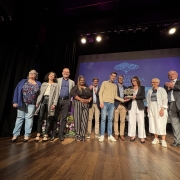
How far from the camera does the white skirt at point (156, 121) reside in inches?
101

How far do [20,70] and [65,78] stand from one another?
1.33 metres

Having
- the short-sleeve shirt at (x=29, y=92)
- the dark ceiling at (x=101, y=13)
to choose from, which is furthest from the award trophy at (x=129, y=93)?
the dark ceiling at (x=101, y=13)

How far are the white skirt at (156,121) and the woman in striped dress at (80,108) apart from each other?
147 cm

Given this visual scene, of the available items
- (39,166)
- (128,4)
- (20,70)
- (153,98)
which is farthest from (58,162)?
(128,4)

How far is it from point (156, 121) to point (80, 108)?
169cm

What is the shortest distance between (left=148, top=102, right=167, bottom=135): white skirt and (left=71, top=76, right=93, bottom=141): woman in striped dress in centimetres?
147

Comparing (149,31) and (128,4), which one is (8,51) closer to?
(128,4)

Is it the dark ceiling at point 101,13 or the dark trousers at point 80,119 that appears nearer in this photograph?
the dark trousers at point 80,119

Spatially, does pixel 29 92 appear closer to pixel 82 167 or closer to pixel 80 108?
pixel 80 108

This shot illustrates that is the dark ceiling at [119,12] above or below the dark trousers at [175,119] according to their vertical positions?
above

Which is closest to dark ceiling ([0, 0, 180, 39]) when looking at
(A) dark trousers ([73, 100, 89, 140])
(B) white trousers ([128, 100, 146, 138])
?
(A) dark trousers ([73, 100, 89, 140])

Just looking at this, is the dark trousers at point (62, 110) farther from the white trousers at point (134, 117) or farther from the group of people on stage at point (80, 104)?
the white trousers at point (134, 117)

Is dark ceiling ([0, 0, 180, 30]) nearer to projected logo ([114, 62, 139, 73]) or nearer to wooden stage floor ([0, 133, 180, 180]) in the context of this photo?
projected logo ([114, 62, 139, 73])

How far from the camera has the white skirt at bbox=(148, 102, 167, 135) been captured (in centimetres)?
256
